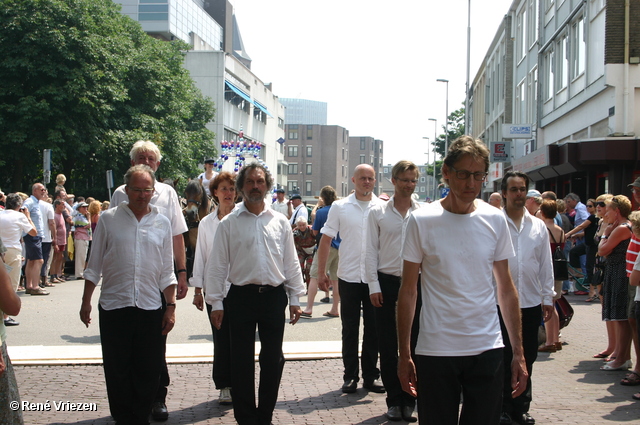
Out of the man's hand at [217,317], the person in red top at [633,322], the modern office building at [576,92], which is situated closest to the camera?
the man's hand at [217,317]

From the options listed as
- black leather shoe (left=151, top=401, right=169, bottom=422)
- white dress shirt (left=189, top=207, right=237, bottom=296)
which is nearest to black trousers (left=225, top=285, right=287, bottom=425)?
black leather shoe (left=151, top=401, right=169, bottom=422)

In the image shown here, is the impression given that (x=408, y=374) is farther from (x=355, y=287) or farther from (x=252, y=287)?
(x=355, y=287)

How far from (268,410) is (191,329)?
5052 mm

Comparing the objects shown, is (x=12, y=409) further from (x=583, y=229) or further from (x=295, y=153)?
(x=295, y=153)

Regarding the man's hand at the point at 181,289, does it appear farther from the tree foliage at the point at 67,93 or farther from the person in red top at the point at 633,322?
the tree foliage at the point at 67,93

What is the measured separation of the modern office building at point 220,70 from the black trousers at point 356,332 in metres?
50.8

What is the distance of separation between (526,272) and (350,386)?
194 centimetres

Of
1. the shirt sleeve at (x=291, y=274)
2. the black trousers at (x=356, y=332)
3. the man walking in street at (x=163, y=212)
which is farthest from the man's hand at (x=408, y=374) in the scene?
the black trousers at (x=356, y=332)

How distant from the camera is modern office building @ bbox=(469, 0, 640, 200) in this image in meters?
21.0

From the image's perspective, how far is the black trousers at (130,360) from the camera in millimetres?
5094

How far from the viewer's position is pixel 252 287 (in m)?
5.25

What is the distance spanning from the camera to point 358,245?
23.0ft

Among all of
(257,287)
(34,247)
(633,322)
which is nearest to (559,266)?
(633,322)

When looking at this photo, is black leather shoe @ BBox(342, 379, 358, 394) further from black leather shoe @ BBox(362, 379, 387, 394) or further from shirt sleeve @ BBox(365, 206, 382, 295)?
shirt sleeve @ BBox(365, 206, 382, 295)
